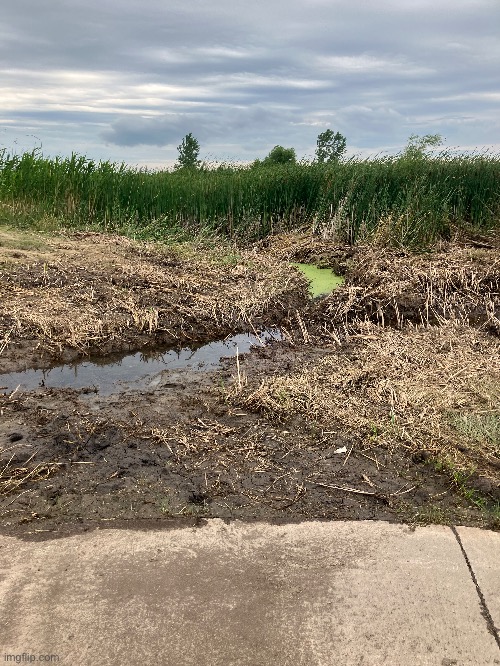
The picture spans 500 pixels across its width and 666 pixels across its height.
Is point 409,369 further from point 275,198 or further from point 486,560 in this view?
point 275,198

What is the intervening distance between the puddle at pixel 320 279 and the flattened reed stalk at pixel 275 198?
49.6 inches

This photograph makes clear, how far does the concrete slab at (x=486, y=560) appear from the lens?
2434 mm

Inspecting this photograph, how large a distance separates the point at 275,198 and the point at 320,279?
3056 mm

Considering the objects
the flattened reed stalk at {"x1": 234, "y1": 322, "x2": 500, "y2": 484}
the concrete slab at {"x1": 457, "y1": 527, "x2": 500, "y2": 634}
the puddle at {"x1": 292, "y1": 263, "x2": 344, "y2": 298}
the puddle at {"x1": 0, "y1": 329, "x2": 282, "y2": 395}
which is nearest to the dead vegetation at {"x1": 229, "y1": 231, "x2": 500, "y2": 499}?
the flattened reed stalk at {"x1": 234, "y1": 322, "x2": 500, "y2": 484}

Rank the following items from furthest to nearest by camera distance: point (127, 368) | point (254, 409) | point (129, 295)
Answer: point (129, 295), point (127, 368), point (254, 409)

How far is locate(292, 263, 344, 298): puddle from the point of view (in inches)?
323

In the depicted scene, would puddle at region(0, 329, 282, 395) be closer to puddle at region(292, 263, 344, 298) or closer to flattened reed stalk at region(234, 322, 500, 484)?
flattened reed stalk at region(234, 322, 500, 484)

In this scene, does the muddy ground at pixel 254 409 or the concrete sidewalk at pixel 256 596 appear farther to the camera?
the muddy ground at pixel 254 409

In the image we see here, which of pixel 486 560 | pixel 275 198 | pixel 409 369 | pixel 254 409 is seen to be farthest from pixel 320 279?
pixel 486 560

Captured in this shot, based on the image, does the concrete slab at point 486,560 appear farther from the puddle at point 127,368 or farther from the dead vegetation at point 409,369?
the puddle at point 127,368

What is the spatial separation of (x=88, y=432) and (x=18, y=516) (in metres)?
0.87

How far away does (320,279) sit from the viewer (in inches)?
350

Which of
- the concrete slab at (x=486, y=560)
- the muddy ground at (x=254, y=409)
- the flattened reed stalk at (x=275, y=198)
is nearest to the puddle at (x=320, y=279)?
the muddy ground at (x=254, y=409)

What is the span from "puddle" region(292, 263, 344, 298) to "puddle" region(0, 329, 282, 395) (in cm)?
200
